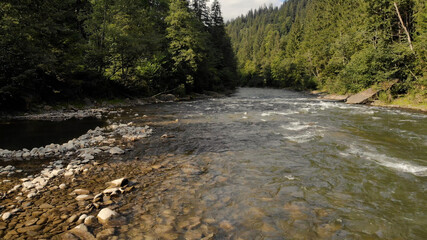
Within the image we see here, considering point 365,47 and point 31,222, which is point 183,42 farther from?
point 31,222

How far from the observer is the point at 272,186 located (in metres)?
6.05

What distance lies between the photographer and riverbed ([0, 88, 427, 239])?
4.36m

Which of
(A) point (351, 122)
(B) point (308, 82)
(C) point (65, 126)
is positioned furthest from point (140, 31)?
(B) point (308, 82)

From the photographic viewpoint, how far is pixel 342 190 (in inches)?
229

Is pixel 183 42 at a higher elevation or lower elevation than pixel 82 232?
higher

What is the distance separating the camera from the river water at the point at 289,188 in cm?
435

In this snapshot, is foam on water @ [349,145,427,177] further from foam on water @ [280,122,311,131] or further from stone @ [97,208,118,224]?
stone @ [97,208,118,224]

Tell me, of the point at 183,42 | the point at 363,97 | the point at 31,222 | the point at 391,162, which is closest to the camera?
the point at 31,222

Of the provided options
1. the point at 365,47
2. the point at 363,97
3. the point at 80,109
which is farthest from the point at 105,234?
the point at 365,47

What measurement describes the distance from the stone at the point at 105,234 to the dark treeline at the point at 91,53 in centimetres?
1528

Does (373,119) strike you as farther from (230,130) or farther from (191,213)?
(191,213)


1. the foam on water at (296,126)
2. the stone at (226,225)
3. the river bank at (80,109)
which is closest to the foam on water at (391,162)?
the foam on water at (296,126)

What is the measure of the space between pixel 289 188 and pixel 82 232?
4566 millimetres

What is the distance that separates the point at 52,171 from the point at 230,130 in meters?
8.25
